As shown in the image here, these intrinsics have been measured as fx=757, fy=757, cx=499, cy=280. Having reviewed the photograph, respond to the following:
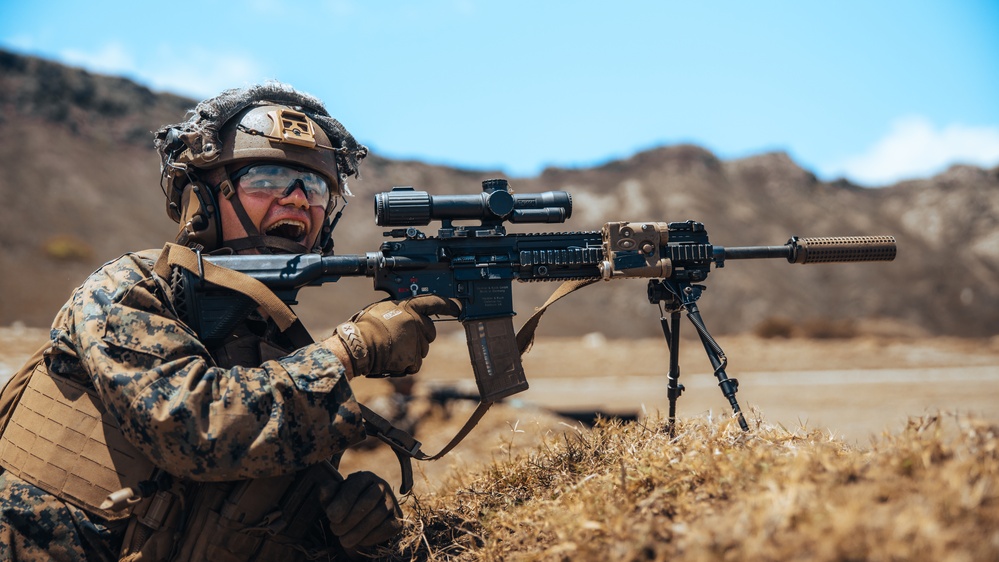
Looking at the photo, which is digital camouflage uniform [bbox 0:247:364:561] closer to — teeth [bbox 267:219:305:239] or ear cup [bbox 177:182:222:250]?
ear cup [bbox 177:182:222:250]

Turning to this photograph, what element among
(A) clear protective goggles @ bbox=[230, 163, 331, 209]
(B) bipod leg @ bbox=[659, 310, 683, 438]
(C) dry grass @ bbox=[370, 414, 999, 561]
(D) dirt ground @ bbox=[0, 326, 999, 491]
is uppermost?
(A) clear protective goggles @ bbox=[230, 163, 331, 209]

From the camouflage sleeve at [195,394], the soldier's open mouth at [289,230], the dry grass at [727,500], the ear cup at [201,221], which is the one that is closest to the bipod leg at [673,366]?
the dry grass at [727,500]

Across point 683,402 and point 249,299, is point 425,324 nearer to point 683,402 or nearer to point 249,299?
point 249,299

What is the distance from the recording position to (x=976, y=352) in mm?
29844

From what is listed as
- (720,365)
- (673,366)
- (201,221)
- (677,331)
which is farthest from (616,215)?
(201,221)

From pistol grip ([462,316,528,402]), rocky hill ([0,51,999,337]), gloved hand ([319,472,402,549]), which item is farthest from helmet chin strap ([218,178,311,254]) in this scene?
rocky hill ([0,51,999,337])

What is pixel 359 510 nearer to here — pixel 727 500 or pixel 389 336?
pixel 389 336

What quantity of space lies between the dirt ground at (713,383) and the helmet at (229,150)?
2.13 metres

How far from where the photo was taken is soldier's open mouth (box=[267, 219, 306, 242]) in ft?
14.1

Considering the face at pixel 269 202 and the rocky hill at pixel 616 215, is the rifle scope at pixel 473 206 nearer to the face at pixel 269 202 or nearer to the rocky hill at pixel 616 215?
the face at pixel 269 202

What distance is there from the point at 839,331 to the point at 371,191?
91.8 ft

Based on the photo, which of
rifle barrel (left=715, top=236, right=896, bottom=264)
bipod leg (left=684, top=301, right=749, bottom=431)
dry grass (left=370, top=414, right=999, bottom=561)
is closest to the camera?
dry grass (left=370, top=414, right=999, bottom=561)

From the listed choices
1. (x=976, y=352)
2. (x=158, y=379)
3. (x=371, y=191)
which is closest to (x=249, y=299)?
(x=158, y=379)

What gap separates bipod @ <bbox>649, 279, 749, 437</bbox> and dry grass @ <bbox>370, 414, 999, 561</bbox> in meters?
0.32
